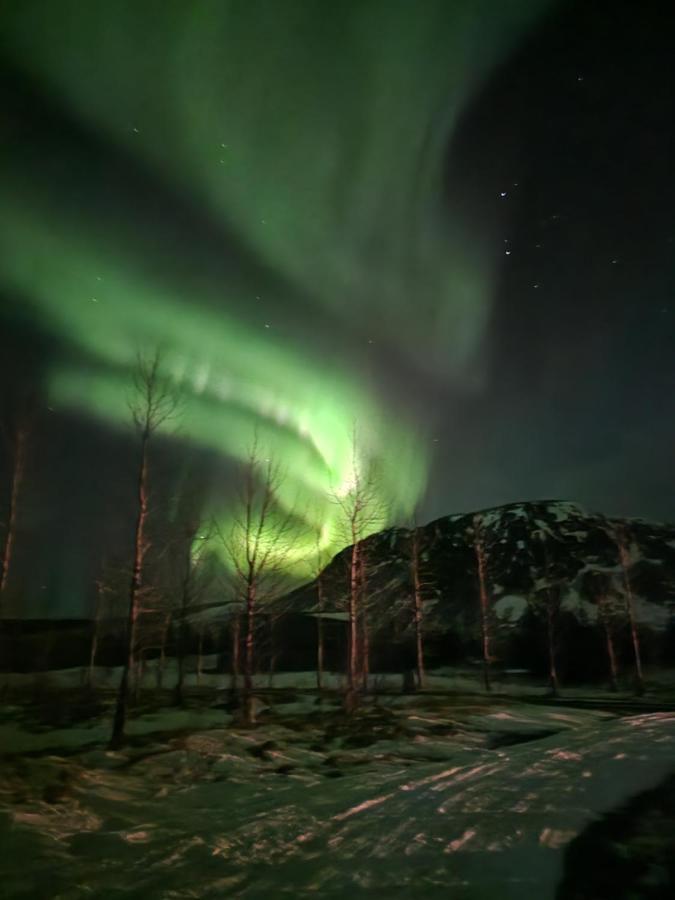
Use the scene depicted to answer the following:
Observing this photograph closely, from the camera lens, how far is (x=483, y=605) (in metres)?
17.1

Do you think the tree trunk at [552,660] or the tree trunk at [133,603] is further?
the tree trunk at [552,660]

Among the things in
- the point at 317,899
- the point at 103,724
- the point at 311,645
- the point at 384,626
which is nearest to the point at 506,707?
the point at 384,626

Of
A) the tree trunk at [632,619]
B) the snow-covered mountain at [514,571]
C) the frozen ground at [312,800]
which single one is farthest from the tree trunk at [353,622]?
the tree trunk at [632,619]

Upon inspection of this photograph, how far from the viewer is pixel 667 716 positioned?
10750 mm

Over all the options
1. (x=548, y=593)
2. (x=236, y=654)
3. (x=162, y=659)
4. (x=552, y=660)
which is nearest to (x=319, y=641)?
(x=236, y=654)

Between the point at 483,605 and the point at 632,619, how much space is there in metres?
3.98

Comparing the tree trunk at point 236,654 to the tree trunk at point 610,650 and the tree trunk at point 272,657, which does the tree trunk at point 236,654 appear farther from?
the tree trunk at point 610,650

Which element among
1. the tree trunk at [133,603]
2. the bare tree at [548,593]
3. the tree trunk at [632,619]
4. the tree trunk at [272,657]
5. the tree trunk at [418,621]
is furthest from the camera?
the bare tree at [548,593]

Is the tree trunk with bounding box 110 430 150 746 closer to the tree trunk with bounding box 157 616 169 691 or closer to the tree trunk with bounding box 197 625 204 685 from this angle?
the tree trunk with bounding box 157 616 169 691

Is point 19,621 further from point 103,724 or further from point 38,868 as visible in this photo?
point 38,868

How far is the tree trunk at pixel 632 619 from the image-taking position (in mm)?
13883

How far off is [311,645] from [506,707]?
5.06 metres

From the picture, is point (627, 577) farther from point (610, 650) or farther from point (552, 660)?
point (552, 660)

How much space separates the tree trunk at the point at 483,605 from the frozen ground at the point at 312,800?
407 centimetres
